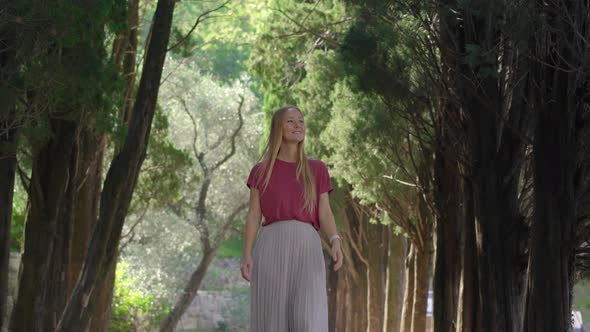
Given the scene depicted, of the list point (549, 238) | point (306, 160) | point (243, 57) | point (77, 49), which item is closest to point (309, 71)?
point (77, 49)

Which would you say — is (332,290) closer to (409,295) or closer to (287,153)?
(409,295)

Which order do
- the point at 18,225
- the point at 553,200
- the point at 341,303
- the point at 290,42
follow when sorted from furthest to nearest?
the point at 341,303
the point at 18,225
the point at 290,42
the point at 553,200

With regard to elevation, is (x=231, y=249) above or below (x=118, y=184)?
above

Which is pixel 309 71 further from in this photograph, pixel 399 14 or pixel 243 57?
pixel 243 57

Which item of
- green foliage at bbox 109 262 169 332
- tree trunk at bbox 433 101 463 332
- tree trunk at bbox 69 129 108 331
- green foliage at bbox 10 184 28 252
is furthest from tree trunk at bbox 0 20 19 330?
green foliage at bbox 109 262 169 332

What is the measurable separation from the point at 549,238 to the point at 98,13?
5.27m

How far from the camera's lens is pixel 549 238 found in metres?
9.35

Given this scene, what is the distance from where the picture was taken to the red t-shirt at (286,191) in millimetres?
6516

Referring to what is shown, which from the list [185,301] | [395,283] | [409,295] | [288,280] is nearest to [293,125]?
[288,280]

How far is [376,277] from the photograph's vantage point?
22984 mm

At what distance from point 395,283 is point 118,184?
9.02m

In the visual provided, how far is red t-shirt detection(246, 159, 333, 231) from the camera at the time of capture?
652 centimetres

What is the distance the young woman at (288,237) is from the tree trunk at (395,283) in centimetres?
1444

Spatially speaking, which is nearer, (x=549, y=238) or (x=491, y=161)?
(x=549, y=238)
